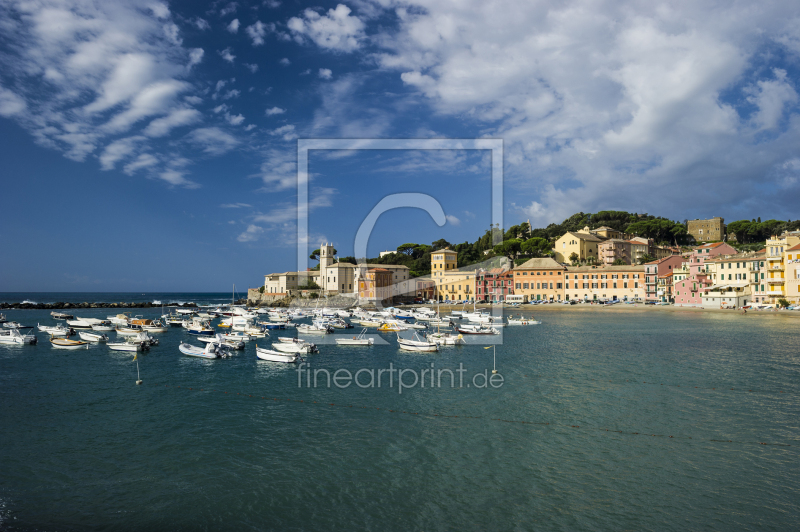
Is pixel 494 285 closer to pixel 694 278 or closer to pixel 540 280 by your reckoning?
pixel 540 280

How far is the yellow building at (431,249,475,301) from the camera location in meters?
86.7

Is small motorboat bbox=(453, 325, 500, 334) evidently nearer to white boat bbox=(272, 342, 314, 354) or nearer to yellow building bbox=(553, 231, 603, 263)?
white boat bbox=(272, 342, 314, 354)

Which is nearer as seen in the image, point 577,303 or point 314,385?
point 314,385

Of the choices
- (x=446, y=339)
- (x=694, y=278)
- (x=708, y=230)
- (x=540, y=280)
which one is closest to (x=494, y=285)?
(x=540, y=280)

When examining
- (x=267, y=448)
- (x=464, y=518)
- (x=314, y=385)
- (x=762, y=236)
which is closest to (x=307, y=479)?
(x=267, y=448)

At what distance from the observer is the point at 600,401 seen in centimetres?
1773

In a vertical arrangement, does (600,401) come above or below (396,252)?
below

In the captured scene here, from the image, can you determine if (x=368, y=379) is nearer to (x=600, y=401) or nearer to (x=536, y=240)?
(x=600, y=401)

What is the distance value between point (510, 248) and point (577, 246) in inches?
596

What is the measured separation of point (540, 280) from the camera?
8162cm

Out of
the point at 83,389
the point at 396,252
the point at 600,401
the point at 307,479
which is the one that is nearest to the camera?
the point at 307,479

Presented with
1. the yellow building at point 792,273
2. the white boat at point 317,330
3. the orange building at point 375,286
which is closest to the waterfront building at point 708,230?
the yellow building at point 792,273

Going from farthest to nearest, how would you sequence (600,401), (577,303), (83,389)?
(577,303) < (83,389) < (600,401)

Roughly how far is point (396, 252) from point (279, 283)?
33.6m
